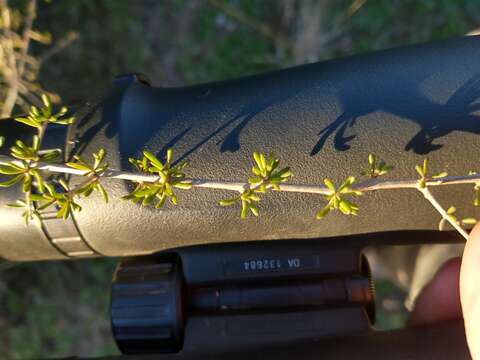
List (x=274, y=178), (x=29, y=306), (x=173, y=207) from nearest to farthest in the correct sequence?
(x=274, y=178), (x=173, y=207), (x=29, y=306)

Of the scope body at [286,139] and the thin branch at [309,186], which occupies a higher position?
the scope body at [286,139]

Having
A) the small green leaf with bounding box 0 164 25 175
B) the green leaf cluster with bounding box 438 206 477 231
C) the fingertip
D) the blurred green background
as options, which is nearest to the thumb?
the green leaf cluster with bounding box 438 206 477 231

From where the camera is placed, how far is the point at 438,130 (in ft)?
1.72

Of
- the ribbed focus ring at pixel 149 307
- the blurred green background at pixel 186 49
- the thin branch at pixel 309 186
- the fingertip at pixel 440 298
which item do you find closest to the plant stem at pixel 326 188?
the thin branch at pixel 309 186

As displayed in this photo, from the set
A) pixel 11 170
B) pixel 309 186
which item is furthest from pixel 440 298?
pixel 11 170

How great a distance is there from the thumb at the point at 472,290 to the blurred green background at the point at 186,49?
27.1 inches

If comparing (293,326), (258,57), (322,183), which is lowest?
(293,326)

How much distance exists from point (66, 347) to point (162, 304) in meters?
0.63

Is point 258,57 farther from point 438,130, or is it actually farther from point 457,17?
point 438,130

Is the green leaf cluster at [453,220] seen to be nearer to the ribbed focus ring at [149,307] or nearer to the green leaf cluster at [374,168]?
the green leaf cluster at [374,168]

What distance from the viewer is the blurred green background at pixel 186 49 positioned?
1.13m

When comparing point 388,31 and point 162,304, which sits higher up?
point 388,31

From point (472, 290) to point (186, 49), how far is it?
0.86 m

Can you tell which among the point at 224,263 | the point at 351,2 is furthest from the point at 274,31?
the point at 224,263
